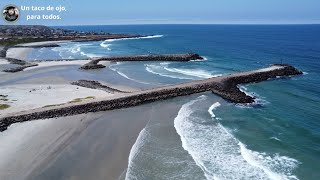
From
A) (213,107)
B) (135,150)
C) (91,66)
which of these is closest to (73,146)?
(135,150)

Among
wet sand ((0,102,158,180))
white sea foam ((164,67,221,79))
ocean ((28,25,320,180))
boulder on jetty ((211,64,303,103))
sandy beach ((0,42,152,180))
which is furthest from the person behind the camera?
white sea foam ((164,67,221,79))

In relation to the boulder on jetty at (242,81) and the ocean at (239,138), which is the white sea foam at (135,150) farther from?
the boulder on jetty at (242,81)

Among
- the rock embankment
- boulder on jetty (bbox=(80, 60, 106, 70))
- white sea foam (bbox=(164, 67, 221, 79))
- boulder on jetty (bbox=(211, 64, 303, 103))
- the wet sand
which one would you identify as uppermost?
boulder on jetty (bbox=(211, 64, 303, 103))

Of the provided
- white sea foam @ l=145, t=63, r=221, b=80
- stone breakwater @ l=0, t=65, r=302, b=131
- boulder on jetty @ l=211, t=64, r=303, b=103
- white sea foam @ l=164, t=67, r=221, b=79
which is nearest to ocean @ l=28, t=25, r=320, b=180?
boulder on jetty @ l=211, t=64, r=303, b=103

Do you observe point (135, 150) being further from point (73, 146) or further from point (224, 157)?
point (224, 157)

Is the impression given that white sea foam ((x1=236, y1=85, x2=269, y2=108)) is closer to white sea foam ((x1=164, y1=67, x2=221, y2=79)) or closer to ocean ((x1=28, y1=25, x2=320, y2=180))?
ocean ((x1=28, y1=25, x2=320, y2=180))

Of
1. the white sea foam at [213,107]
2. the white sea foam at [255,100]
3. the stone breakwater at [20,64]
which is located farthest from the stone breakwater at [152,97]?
the stone breakwater at [20,64]
